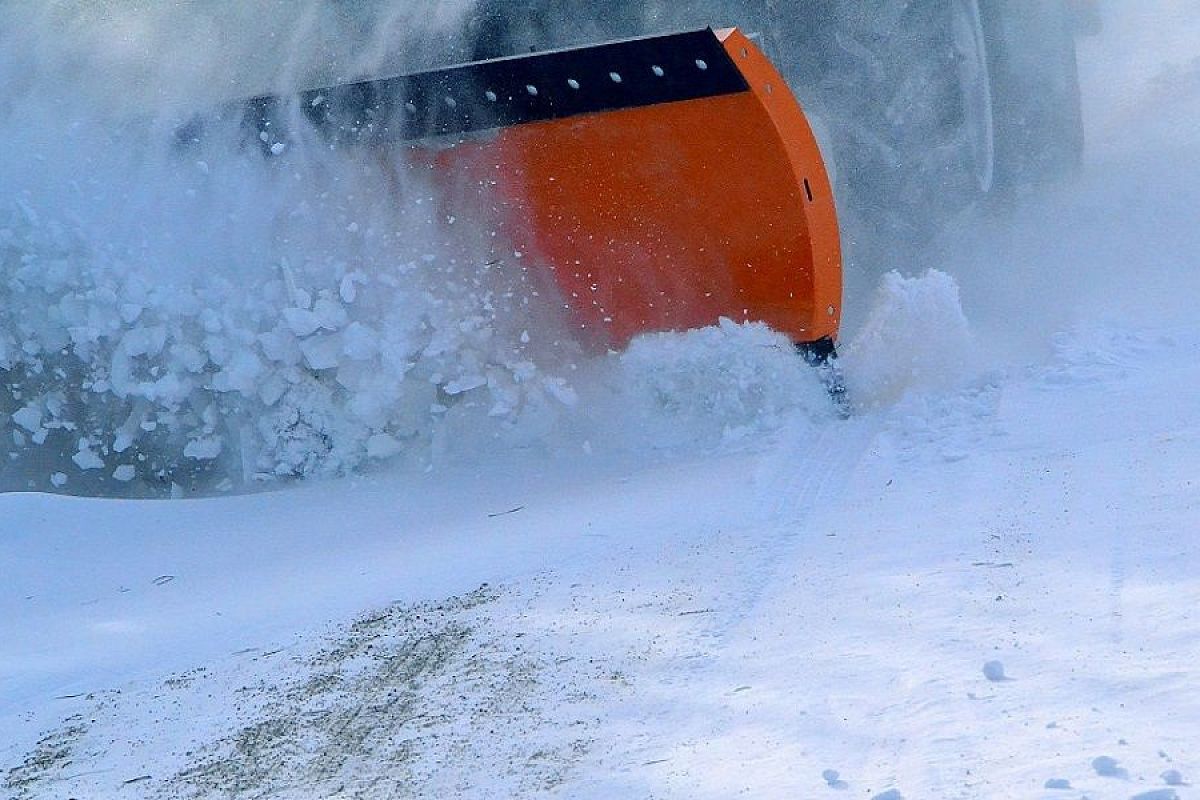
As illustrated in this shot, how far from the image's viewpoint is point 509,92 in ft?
11.3

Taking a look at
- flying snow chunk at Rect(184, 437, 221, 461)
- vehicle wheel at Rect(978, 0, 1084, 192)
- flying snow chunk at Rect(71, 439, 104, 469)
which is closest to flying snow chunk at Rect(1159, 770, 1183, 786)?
flying snow chunk at Rect(184, 437, 221, 461)

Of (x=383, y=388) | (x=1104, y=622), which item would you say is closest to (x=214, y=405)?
(x=383, y=388)

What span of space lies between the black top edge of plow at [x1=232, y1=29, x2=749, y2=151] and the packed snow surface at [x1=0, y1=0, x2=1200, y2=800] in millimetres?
156

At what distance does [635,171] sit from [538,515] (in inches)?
38.7

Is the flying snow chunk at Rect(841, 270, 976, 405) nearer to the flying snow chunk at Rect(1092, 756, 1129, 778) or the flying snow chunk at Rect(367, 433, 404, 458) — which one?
the flying snow chunk at Rect(367, 433, 404, 458)

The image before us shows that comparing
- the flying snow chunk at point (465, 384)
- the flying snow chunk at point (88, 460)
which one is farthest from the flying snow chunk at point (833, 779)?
the flying snow chunk at point (88, 460)

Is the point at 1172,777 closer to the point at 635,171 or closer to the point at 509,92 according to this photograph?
the point at 635,171

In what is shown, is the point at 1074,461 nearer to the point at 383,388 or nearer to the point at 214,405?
the point at 383,388

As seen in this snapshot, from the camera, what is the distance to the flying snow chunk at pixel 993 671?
1780 mm

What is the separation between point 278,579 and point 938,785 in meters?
1.80

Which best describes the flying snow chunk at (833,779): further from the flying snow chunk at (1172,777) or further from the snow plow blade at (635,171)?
the snow plow blade at (635,171)

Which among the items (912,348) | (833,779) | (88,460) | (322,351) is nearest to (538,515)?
(322,351)

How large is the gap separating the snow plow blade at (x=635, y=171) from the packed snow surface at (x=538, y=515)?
0.12 metres

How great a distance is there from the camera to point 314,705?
7.10 feet
